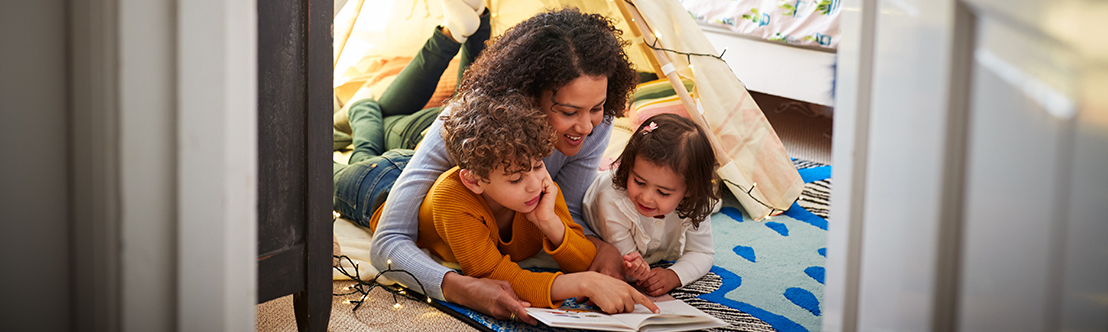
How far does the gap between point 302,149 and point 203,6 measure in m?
0.41

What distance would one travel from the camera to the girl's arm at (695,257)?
118cm

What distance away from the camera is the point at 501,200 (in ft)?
3.41

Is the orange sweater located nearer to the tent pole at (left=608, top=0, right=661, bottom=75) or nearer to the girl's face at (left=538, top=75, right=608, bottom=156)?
the girl's face at (left=538, top=75, right=608, bottom=156)

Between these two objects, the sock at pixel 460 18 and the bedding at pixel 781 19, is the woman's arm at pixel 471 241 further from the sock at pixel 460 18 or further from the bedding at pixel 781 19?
the bedding at pixel 781 19

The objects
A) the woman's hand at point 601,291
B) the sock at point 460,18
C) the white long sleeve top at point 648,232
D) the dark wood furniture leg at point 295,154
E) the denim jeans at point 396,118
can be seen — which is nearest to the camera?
the dark wood furniture leg at point 295,154

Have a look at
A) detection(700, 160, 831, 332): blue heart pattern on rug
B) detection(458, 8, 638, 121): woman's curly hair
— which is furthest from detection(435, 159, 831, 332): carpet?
detection(458, 8, 638, 121): woman's curly hair

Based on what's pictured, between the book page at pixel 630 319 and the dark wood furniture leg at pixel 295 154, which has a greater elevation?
the dark wood furniture leg at pixel 295 154

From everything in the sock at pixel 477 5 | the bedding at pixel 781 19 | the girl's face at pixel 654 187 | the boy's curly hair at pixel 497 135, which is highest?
the bedding at pixel 781 19

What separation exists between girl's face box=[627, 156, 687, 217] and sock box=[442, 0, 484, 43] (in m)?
0.67

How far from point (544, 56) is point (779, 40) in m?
1.74

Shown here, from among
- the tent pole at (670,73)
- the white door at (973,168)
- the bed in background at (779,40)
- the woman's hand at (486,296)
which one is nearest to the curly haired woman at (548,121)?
the woman's hand at (486,296)

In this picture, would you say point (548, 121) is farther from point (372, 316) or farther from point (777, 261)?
point (777, 261)

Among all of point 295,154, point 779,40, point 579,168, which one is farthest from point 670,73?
point 779,40

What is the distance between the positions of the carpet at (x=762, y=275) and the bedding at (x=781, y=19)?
0.87m
